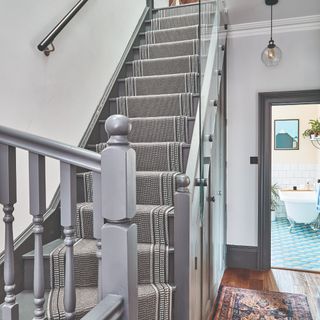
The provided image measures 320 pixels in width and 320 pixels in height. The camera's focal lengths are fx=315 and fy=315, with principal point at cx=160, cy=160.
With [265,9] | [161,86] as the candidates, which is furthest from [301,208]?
[161,86]

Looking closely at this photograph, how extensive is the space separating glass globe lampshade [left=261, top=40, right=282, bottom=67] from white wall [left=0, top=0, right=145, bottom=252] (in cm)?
156

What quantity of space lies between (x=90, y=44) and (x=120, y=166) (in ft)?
6.32

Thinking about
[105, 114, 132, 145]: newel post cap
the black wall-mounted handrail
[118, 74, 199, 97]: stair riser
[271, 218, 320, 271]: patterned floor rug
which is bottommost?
[271, 218, 320, 271]: patterned floor rug

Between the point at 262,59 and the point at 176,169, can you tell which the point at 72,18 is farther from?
the point at 262,59

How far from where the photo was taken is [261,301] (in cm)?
273

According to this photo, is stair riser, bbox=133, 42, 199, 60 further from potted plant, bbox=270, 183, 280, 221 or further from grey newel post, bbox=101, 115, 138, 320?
potted plant, bbox=270, 183, 280, 221

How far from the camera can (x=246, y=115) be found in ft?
11.8

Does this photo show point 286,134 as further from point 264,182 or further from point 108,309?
point 108,309

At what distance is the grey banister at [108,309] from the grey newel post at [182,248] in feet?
2.46

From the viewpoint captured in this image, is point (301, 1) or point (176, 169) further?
point (301, 1)

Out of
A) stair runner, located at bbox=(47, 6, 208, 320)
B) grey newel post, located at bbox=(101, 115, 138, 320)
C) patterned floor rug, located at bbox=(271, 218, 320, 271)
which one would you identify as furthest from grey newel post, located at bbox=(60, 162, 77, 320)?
patterned floor rug, located at bbox=(271, 218, 320, 271)

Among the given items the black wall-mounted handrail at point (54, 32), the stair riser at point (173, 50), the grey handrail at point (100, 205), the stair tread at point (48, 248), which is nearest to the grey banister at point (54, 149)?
the grey handrail at point (100, 205)

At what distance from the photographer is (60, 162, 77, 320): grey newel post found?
0.93 meters

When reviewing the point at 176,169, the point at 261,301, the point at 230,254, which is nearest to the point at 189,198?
the point at 176,169
